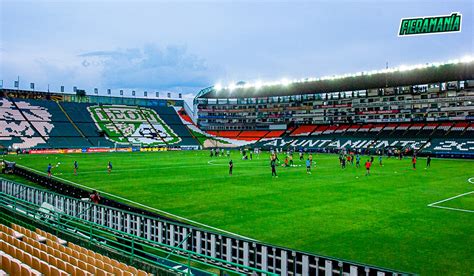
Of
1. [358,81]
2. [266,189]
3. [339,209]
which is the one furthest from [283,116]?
[339,209]

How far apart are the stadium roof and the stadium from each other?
0.45m

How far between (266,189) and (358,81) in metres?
69.3

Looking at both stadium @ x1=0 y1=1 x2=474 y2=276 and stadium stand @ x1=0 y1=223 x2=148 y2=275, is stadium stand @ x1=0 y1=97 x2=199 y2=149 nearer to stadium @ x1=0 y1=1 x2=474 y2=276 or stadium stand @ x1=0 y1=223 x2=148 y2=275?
stadium @ x1=0 y1=1 x2=474 y2=276

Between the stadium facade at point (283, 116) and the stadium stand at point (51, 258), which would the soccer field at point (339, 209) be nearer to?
the stadium stand at point (51, 258)

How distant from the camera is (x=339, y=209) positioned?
69.6 ft

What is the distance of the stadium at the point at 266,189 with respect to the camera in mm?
11117

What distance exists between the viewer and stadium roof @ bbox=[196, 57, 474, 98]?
249 ft

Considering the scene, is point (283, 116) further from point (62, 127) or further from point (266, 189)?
point (266, 189)

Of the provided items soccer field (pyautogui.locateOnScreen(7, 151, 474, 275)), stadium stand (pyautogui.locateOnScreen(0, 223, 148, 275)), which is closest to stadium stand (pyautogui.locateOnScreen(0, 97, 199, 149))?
soccer field (pyautogui.locateOnScreen(7, 151, 474, 275))

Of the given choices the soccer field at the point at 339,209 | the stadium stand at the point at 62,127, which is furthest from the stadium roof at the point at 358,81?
the soccer field at the point at 339,209

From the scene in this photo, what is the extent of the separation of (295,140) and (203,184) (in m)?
66.6

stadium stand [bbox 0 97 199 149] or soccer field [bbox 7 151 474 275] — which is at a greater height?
stadium stand [bbox 0 97 199 149]

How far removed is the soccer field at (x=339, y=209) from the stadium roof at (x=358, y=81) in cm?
4537

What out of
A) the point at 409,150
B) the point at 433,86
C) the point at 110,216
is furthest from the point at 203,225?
the point at 433,86
